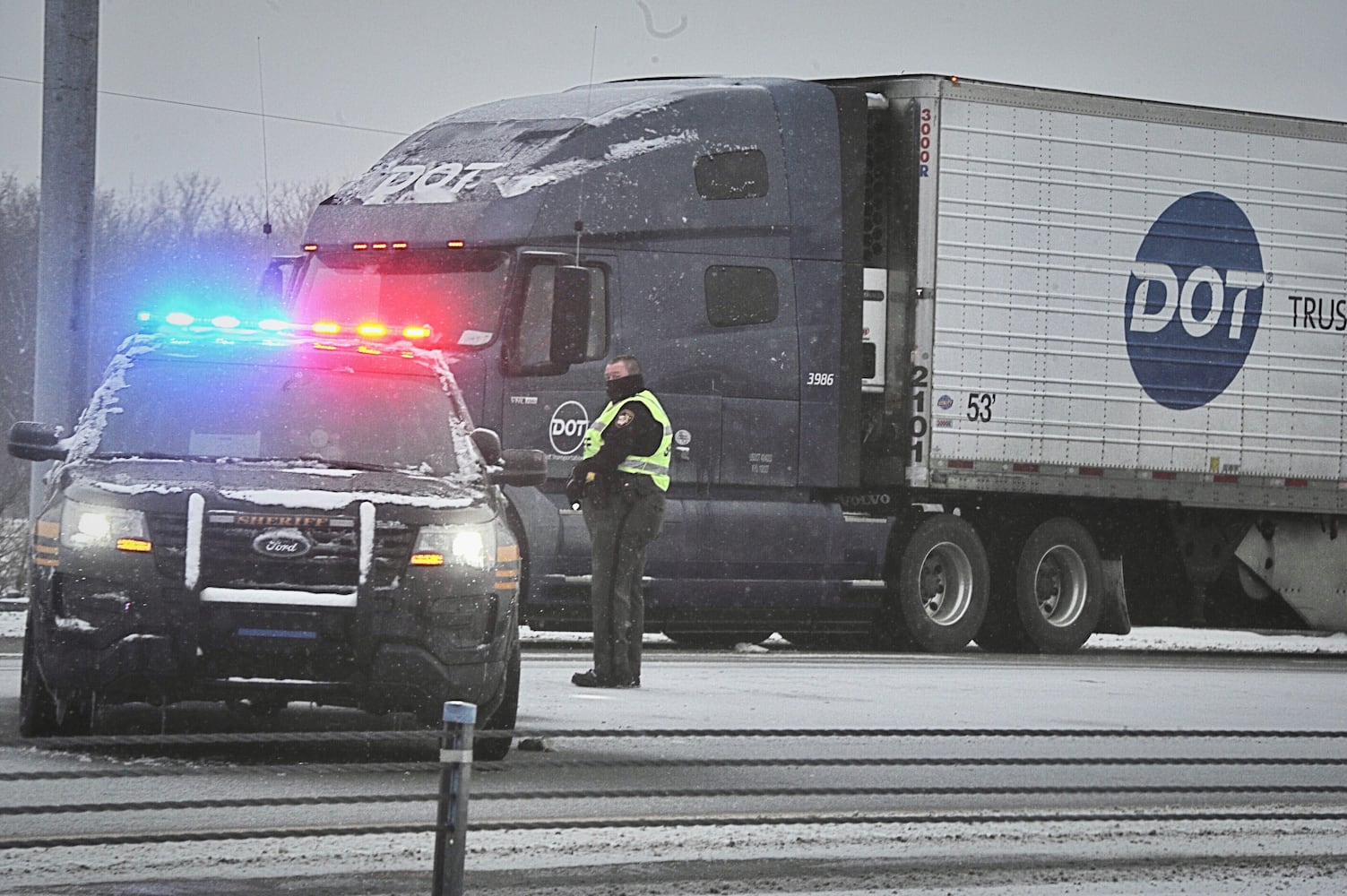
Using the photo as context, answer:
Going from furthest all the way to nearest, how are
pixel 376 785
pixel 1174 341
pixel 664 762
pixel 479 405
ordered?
pixel 1174 341 → pixel 479 405 → pixel 376 785 → pixel 664 762

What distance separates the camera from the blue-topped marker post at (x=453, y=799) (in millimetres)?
5738

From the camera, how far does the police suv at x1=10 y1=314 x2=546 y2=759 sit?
9062 millimetres

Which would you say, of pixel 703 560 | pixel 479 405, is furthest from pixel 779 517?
pixel 479 405

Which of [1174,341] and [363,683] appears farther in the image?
[1174,341]

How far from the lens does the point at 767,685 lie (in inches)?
552

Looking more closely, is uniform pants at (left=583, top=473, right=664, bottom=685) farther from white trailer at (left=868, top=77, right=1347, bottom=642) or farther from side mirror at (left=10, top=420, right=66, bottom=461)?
white trailer at (left=868, top=77, right=1347, bottom=642)

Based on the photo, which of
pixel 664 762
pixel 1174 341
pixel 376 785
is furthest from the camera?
pixel 1174 341

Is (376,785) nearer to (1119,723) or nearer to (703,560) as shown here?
(1119,723)

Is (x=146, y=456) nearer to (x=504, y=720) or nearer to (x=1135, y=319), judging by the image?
(x=504, y=720)

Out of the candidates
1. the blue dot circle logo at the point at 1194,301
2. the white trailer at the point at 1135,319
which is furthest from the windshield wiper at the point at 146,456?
the blue dot circle logo at the point at 1194,301

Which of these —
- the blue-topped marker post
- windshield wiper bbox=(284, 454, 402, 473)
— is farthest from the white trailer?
the blue-topped marker post

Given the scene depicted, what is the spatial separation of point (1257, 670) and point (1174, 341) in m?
3.16

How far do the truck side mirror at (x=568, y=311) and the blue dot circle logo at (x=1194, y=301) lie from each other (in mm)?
5204

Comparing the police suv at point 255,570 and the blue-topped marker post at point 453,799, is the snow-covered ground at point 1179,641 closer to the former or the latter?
the police suv at point 255,570
